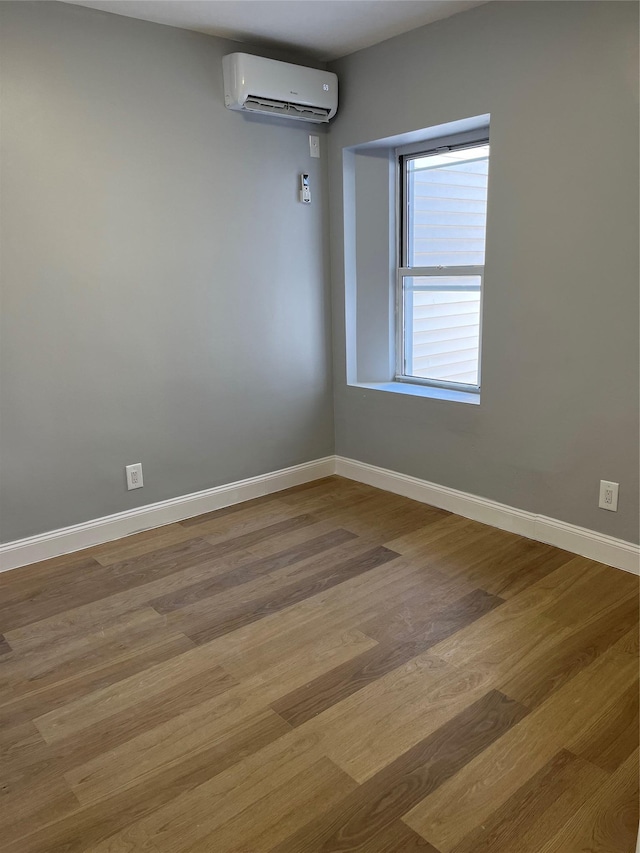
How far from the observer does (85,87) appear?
9.48 ft

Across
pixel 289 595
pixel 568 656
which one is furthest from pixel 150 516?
pixel 568 656

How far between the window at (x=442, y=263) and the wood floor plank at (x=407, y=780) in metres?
1.94

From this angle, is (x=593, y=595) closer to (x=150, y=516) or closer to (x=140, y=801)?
(x=140, y=801)

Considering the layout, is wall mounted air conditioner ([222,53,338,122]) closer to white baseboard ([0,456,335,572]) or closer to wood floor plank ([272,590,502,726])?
white baseboard ([0,456,335,572])

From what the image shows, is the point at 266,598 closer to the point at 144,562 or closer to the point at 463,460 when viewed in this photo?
the point at 144,562

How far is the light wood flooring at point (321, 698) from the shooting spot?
162 centimetres

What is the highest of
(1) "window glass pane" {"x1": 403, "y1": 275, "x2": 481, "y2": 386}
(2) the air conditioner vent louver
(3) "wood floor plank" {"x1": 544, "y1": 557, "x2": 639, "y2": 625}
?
(2) the air conditioner vent louver

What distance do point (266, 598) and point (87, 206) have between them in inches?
75.8

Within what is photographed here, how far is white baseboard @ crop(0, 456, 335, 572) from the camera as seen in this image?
3029 mm

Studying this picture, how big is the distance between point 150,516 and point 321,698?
5.44 ft

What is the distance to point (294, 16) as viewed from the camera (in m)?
2.97

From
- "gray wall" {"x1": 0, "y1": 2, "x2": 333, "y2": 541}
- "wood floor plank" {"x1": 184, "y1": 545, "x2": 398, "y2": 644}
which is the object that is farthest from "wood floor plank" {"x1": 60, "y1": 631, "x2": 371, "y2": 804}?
"gray wall" {"x1": 0, "y1": 2, "x2": 333, "y2": 541}

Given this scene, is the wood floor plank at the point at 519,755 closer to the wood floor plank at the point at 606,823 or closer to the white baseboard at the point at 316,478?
the wood floor plank at the point at 606,823

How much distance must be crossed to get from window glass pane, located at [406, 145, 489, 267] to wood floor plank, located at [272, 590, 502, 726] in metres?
1.77
